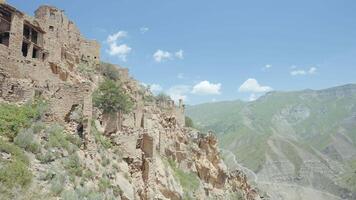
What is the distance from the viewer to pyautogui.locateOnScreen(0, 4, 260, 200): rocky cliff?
14547 millimetres

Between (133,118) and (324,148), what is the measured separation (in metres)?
175

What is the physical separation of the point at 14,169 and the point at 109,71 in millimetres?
28964

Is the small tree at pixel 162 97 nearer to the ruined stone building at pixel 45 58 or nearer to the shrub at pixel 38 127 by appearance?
the ruined stone building at pixel 45 58

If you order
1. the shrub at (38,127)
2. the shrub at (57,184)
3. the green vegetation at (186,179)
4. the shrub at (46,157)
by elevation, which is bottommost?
the green vegetation at (186,179)

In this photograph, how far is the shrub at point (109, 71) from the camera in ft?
134

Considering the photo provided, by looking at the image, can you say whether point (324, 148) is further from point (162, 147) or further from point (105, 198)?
point (105, 198)

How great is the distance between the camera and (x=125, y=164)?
20.6 metres

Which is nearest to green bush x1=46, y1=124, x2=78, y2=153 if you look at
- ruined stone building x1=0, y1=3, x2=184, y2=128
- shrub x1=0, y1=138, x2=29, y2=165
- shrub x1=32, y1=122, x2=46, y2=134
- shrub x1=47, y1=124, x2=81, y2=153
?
shrub x1=47, y1=124, x2=81, y2=153

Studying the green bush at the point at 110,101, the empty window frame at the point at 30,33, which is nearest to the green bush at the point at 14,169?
the green bush at the point at 110,101

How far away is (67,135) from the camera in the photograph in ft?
56.3

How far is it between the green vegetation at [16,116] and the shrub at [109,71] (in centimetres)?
2282

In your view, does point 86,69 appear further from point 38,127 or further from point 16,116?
point 38,127

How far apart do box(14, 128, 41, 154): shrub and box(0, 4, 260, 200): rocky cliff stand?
34mm

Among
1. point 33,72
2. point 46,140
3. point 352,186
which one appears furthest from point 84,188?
point 352,186
